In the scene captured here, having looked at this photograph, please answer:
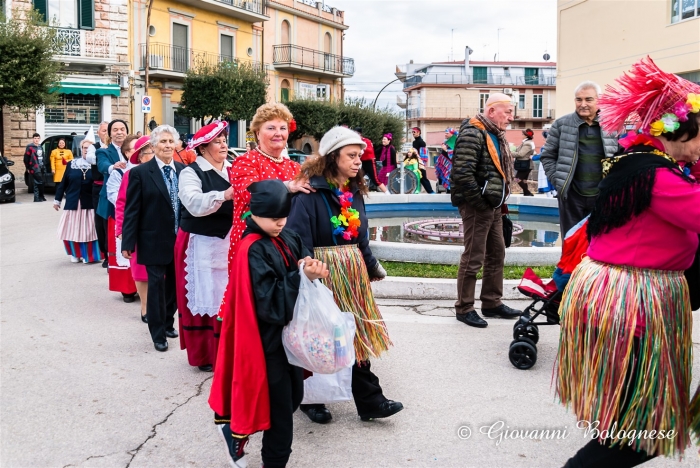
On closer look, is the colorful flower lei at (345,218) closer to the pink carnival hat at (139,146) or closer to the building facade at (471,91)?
the pink carnival hat at (139,146)

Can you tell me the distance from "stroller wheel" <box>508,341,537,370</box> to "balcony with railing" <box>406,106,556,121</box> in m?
81.5

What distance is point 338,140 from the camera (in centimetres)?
394

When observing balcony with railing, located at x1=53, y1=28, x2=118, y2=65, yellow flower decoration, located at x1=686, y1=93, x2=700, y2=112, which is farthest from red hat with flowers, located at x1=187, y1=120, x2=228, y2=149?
balcony with railing, located at x1=53, y1=28, x2=118, y2=65

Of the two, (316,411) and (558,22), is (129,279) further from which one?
(558,22)

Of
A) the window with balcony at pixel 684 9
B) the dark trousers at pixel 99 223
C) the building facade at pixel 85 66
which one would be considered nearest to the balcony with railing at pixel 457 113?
the building facade at pixel 85 66

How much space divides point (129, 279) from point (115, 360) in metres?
2.12

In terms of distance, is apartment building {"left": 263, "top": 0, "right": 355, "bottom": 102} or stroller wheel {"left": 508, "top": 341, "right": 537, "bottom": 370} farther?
apartment building {"left": 263, "top": 0, "right": 355, "bottom": 102}

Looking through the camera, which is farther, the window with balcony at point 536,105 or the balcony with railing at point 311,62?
the window with balcony at point 536,105

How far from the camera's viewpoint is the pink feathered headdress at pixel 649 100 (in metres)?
2.88

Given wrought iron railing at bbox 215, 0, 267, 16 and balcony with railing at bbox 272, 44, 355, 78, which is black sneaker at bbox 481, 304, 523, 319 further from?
balcony with railing at bbox 272, 44, 355, 78

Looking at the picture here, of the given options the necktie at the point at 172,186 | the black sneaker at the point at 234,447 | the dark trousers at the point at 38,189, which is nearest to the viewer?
the black sneaker at the point at 234,447

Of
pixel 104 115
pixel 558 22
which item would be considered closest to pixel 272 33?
pixel 104 115

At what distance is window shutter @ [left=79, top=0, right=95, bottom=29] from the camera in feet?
96.4

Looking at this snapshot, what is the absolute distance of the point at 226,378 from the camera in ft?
11.0
